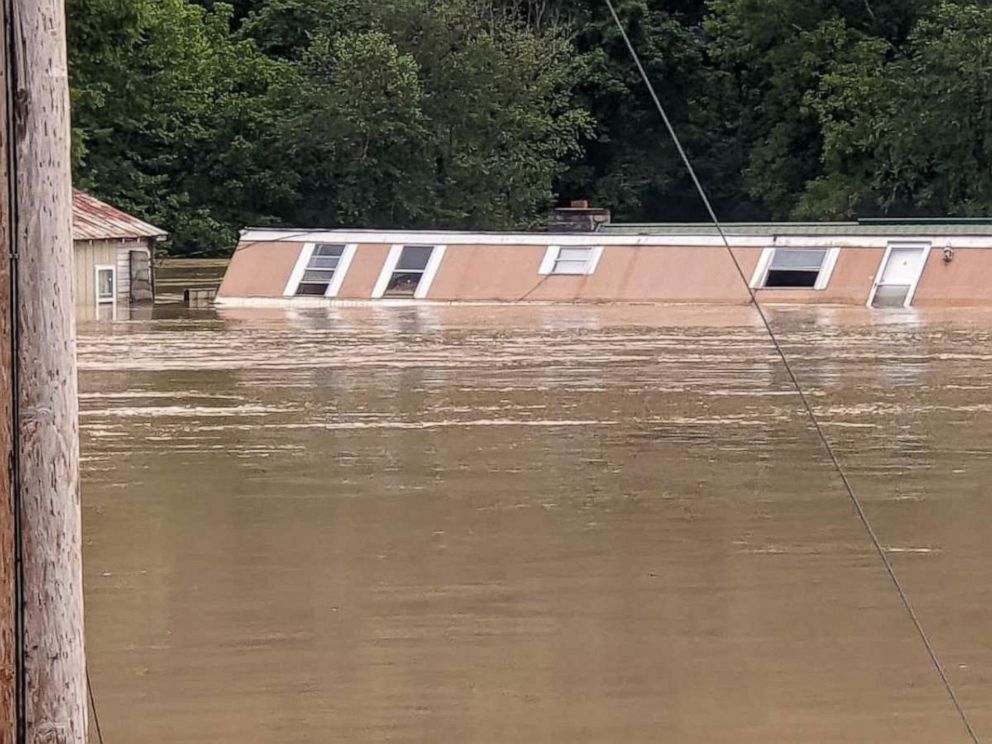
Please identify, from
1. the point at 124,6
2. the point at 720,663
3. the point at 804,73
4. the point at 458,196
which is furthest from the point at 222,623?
the point at 804,73

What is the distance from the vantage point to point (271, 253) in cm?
3328

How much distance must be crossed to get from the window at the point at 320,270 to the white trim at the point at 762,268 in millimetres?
7215

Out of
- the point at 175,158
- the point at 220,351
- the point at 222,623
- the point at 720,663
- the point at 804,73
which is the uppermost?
the point at 720,663

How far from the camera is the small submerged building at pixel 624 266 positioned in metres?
30.2

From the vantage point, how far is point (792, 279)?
30.9 meters

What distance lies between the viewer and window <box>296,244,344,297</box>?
107 feet

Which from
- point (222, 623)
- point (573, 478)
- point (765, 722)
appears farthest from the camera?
point (573, 478)

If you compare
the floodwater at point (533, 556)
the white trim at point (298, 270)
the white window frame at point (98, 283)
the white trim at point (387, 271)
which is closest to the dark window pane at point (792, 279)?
the white trim at point (387, 271)

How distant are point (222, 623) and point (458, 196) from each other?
3981 cm

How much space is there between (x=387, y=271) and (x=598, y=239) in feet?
12.0

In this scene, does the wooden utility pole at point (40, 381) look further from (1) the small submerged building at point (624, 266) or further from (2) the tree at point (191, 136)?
(2) the tree at point (191, 136)

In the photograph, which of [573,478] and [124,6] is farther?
[124,6]

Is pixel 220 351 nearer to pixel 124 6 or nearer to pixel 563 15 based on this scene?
pixel 124 6

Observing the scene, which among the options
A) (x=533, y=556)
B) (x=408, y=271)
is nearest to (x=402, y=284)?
(x=408, y=271)
